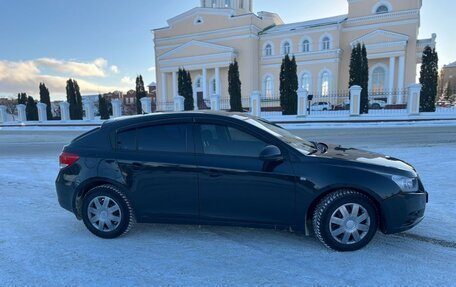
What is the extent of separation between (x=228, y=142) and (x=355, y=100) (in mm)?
19745

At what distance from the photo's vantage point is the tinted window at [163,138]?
145 inches

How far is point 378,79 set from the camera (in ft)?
114

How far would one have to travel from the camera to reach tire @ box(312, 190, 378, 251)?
3.29 meters

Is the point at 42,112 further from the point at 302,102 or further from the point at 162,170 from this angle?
the point at 162,170

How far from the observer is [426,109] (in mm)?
21516

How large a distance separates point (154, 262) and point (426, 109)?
24.0m

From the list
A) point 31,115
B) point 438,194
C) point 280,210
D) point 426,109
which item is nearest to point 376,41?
point 426,109

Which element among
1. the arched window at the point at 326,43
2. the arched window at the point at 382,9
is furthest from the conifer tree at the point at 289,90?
the arched window at the point at 382,9

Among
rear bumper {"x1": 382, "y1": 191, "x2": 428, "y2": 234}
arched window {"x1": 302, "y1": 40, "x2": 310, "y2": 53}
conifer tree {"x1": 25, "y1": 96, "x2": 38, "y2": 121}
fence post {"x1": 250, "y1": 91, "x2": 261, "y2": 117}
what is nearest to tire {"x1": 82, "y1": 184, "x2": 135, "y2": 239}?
rear bumper {"x1": 382, "y1": 191, "x2": 428, "y2": 234}

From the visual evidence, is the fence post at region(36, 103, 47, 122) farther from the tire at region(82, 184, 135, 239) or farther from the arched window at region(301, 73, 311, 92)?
the tire at region(82, 184, 135, 239)

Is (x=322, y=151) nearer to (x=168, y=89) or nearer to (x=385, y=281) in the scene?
(x=385, y=281)

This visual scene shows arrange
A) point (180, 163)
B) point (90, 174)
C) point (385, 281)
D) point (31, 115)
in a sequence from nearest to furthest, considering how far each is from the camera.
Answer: point (385, 281) < point (180, 163) < point (90, 174) < point (31, 115)

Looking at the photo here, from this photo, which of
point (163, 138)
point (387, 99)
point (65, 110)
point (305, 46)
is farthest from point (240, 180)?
point (305, 46)

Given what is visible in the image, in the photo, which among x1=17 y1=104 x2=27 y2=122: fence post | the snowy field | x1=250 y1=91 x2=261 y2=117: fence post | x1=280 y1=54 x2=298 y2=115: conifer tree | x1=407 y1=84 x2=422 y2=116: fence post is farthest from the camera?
x1=17 y1=104 x2=27 y2=122: fence post
